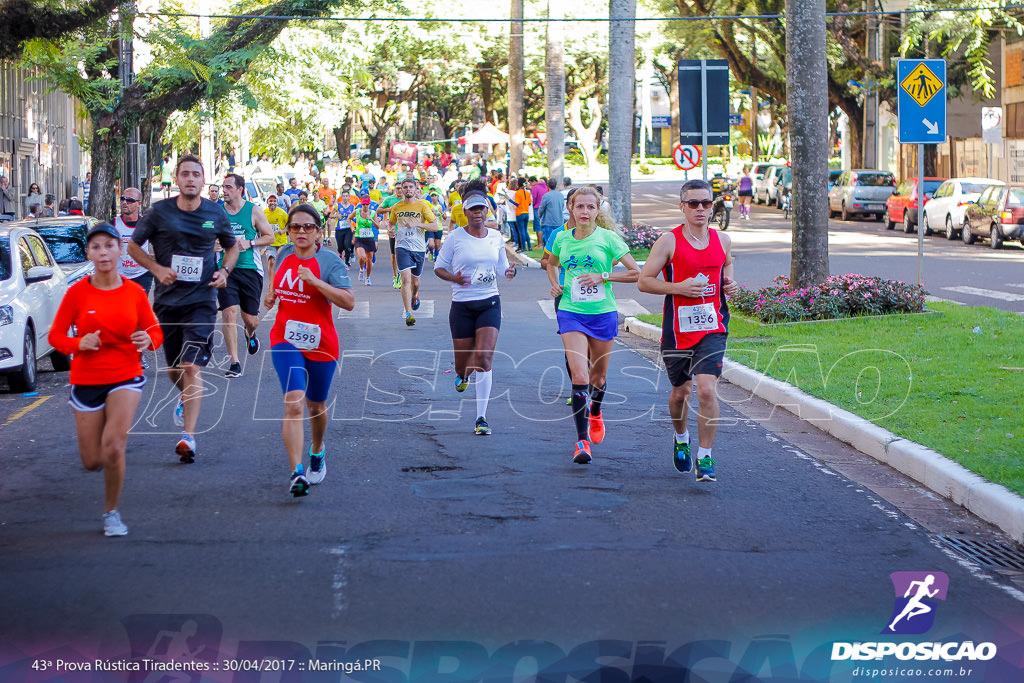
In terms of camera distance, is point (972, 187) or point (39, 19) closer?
point (39, 19)

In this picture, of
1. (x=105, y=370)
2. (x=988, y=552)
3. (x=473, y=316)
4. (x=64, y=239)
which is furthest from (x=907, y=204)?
(x=105, y=370)

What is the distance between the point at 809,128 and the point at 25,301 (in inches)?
371

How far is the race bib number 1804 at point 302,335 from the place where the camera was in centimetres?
753

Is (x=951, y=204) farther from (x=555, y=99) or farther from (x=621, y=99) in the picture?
(x=555, y=99)

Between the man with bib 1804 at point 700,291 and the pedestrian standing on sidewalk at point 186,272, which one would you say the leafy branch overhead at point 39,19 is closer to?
the pedestrian standing on sidewalk at point 186,272

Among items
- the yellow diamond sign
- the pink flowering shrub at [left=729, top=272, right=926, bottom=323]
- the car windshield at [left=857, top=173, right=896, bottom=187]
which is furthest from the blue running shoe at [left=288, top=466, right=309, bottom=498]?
the car windshield at [left=857, top=173, right=896, bottom=187]

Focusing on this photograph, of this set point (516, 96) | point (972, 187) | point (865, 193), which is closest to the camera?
point (972, 187)

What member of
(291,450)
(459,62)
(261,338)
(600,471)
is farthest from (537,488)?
(459,62)

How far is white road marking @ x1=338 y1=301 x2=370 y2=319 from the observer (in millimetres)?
18569

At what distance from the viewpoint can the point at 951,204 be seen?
3406 cm

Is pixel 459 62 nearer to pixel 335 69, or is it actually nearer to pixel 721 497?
pixel 335 69

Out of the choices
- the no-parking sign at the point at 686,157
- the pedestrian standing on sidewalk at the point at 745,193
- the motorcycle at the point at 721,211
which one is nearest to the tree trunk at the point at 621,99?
the no-parking sign at the point at 686,157

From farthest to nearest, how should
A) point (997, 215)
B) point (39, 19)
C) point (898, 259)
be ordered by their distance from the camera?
point (997, 215)
point (898, 259)
point (39, 19)

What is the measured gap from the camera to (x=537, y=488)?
779cm
